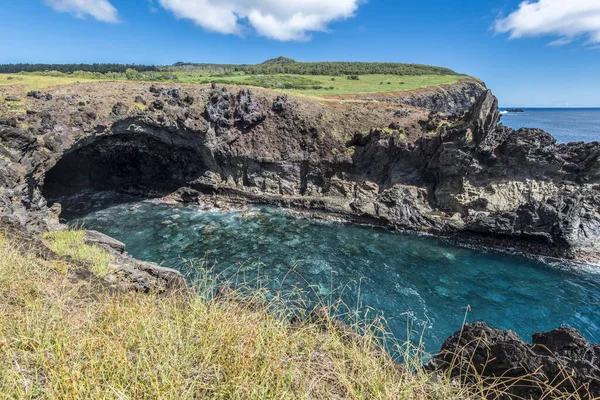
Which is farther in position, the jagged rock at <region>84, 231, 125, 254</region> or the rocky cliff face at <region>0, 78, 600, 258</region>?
the rocky cliff face at <region>0, 78, 600, 258</region>

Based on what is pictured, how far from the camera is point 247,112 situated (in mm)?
40094

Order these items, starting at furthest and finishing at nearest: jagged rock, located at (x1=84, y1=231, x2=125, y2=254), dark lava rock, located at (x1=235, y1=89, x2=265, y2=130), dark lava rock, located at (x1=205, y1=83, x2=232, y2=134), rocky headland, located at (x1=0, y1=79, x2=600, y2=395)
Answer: dark lava rock, located at (x1=235, y1=89, x2=265, y2=130) → dark lava rock, located at (x1=205, y1=83, x2=232, y2=134) → rocky headland, located at (x1=0, y1=79, x2=600, y2=395) → jagged rock, located at (x1=84, y1=231, x2=125, y2=254)

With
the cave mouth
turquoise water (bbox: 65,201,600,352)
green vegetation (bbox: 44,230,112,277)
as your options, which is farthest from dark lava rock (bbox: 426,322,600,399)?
the cave mouth

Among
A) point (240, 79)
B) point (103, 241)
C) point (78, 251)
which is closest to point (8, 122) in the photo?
point (103, 241)

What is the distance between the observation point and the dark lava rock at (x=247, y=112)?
130 feet

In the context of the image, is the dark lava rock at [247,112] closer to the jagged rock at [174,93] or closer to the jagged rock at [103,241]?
the jagged rock at [174,93]

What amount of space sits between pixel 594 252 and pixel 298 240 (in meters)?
26.6

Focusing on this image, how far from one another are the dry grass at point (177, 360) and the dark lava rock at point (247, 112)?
120 ft

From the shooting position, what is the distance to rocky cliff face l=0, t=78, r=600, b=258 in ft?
92.5

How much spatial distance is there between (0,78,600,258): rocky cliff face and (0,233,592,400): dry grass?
83.5 feet

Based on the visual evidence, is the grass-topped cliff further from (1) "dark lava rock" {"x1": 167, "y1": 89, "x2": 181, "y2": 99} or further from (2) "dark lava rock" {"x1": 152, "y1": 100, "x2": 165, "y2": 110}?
(1) "dark lava rock" {"x1": 167, "y1": 89, "x2": 181, "y2": 99}

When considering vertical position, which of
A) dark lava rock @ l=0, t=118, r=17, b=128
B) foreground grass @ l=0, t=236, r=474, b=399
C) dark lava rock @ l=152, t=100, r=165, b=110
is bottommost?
foreground grass @ l=0, t=236, r=474, b=399

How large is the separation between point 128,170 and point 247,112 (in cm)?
1877

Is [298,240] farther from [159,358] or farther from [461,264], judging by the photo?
[159,358]
